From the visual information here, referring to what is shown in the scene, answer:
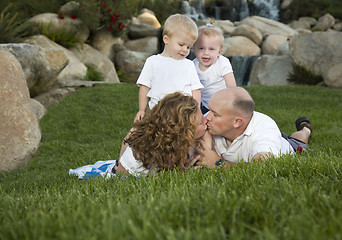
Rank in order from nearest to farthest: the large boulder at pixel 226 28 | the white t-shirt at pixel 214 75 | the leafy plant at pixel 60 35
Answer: the white t-shirt at pixel 214 75 < the leafy plant at pixel 60 35 < the large boulder at pixel 226 28

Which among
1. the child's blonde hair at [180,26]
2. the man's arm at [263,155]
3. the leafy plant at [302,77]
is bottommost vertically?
the leafy plant at [302,77]

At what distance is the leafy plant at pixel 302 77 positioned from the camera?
12.8 m

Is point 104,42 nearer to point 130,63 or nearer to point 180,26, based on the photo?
point 130,63

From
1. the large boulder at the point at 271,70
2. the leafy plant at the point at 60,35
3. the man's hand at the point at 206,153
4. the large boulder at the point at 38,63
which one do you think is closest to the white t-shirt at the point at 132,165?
the man's hand at the point at 206,153

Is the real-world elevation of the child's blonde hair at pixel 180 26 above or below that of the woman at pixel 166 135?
above

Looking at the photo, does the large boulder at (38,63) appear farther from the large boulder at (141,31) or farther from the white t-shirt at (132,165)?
the large boulder at (141,31)

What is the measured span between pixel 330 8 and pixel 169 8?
13352 mm

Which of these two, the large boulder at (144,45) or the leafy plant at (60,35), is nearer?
the leafy plant at (60,35)

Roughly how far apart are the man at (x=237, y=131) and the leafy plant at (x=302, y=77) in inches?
405

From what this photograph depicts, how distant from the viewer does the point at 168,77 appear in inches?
175

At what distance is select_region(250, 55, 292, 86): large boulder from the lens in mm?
14117

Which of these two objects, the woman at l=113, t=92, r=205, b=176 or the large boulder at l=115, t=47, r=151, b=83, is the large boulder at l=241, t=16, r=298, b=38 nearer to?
the large boulder at l=115, t=47, r=151, b=83

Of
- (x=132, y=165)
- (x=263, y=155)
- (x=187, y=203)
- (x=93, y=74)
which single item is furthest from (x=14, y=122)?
(x=93, y=74)

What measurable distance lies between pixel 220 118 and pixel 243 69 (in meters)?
13.5
